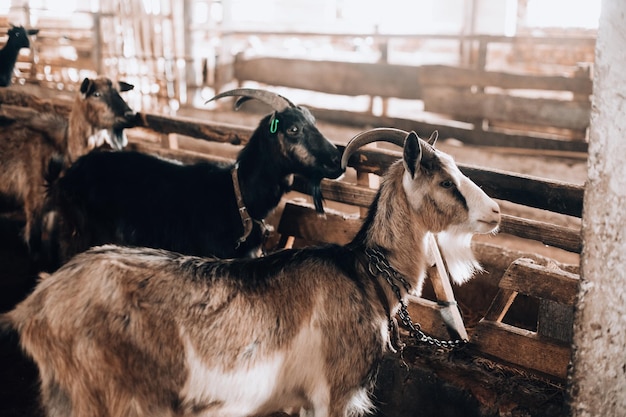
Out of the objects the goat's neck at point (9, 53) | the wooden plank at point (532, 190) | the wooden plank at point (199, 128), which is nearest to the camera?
the wooden plank at point (532, 190)

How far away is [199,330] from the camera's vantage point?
2723 mm

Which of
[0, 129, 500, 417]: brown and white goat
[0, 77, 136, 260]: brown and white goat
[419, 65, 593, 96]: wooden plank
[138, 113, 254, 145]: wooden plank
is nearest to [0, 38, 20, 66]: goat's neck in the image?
[0, 77, 136, 260]: brown and white goat

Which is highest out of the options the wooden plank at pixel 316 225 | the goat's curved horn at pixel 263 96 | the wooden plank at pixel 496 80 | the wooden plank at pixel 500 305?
the goat's curved horn at pixel 263 96

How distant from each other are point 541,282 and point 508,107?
745cm

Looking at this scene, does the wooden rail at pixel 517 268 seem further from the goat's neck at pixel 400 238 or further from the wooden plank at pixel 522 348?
the goat's neck at pixel 400 238

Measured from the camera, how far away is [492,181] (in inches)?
154

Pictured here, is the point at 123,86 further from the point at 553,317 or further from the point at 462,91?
the point at 462,91

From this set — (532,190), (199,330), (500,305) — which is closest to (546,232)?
(532,190)

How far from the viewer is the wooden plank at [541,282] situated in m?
3.56

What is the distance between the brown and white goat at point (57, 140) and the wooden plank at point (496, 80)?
6522 mm

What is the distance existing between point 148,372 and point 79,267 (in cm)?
51

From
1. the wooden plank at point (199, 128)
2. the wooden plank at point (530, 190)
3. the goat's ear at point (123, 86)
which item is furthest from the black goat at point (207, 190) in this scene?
the goat's ear at point (123, 86)

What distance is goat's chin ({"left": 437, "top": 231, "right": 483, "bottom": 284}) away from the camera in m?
3.29

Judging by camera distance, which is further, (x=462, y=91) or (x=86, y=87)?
(x=462, y=91)
